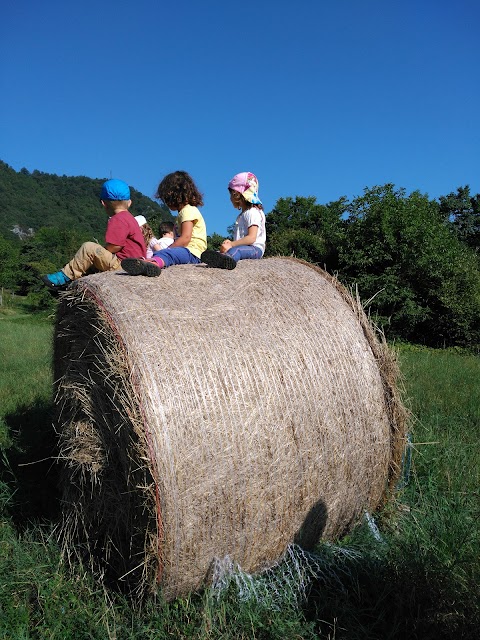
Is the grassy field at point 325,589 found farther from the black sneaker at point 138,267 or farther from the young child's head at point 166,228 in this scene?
the young child's head at point 166,228

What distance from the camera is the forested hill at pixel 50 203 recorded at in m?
103

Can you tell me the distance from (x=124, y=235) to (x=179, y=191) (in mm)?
802

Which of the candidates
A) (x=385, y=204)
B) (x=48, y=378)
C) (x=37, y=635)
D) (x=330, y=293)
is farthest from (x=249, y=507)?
(x=385, y=204)

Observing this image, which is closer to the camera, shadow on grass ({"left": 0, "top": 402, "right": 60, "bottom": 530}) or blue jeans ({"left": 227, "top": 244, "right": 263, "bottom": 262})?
shadow on grass ({"left": 0, "top": 402, "right": 60, "bottom": 530})

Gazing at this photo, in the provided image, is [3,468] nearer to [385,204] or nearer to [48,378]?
[48,378]

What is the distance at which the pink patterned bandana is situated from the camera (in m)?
5.33

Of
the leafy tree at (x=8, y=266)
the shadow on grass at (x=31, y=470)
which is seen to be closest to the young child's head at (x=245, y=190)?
the shadow on grass at (x=31, y=470)

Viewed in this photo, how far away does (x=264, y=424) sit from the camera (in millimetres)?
3279

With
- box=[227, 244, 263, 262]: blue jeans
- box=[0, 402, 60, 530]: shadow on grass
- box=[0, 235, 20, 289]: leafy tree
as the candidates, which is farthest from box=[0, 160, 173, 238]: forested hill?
box=[227, 244, 263, 262]: blue jeans

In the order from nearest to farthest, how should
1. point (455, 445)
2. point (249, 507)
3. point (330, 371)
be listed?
1. point (249, 507)
2. point (330, 371)
3. point (455, 445)

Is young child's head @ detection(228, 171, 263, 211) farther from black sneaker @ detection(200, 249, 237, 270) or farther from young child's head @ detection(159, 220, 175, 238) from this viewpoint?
young child's head @ detection(159, 220, 175, 238)

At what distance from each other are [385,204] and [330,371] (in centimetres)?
2345

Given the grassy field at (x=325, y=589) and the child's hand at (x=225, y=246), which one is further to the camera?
the child's hand at (x=225, y=246)

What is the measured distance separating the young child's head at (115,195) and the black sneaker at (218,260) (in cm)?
131
